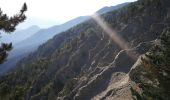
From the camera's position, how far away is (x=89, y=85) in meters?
58.4

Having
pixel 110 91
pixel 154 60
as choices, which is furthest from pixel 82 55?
pixel 154 60

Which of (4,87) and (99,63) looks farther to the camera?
(99,63)

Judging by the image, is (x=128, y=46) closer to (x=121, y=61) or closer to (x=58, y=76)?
(x=121, y=61)

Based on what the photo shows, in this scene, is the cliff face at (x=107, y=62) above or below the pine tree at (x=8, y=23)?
below

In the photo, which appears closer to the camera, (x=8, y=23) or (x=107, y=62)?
(x=8, y=23)

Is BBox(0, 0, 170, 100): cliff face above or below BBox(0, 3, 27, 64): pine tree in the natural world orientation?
below

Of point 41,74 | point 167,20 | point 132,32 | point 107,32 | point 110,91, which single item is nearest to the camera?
point 110,91

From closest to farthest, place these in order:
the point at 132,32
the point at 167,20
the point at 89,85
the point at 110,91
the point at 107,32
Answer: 1. the point at 110,91
2. the point at 89,85
3. the point at 167,20
4. the point at 132,32
5. the point at 107,32

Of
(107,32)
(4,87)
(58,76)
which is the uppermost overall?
(4,87)

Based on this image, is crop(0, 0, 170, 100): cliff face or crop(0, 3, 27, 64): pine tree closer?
crop(0, 3, 27, 64): pine tree

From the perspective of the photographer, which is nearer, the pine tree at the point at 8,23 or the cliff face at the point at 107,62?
the pine tree at the point at 8,23

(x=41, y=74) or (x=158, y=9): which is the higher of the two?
(x=158, y=9)

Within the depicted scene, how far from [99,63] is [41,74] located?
43.8 metres

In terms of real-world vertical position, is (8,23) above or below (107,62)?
above
